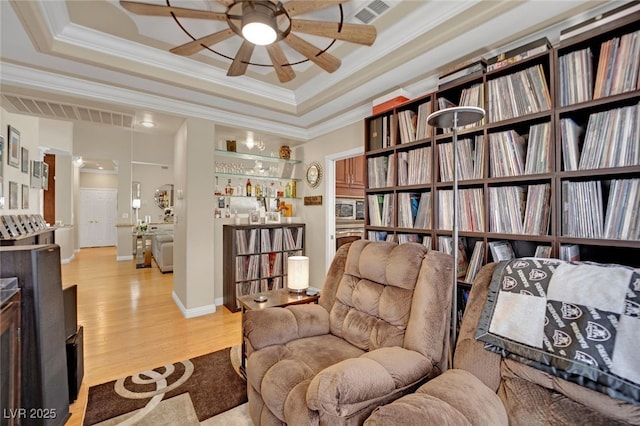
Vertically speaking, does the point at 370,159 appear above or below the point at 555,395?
above

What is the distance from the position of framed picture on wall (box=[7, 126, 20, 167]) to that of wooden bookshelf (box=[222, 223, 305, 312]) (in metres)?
2.60

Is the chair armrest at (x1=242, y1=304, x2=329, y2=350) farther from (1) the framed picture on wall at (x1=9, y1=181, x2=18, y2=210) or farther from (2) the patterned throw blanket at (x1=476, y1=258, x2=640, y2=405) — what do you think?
(1) the framed picture on wall at (x1=9, y1=181, x2=18, y2=210)

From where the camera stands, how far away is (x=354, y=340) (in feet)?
5.74

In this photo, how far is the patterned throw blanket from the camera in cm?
98

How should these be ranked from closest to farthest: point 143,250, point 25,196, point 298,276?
1. point 298,276
2. point 25,196
3. point 143,250

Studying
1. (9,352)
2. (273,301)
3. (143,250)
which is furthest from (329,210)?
(143,250)

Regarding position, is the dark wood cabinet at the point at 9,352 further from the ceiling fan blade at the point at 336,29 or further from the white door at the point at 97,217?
the white door at the point at 97,217

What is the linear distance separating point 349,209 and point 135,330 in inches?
131

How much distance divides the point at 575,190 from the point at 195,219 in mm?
3463

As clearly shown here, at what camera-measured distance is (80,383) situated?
207 cm

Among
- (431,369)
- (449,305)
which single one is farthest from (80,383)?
(449,305)

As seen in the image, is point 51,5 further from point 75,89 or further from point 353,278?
point 353,278

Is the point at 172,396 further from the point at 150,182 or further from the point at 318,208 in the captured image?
the point at 150,182

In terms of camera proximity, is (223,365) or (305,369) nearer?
(305,369)
